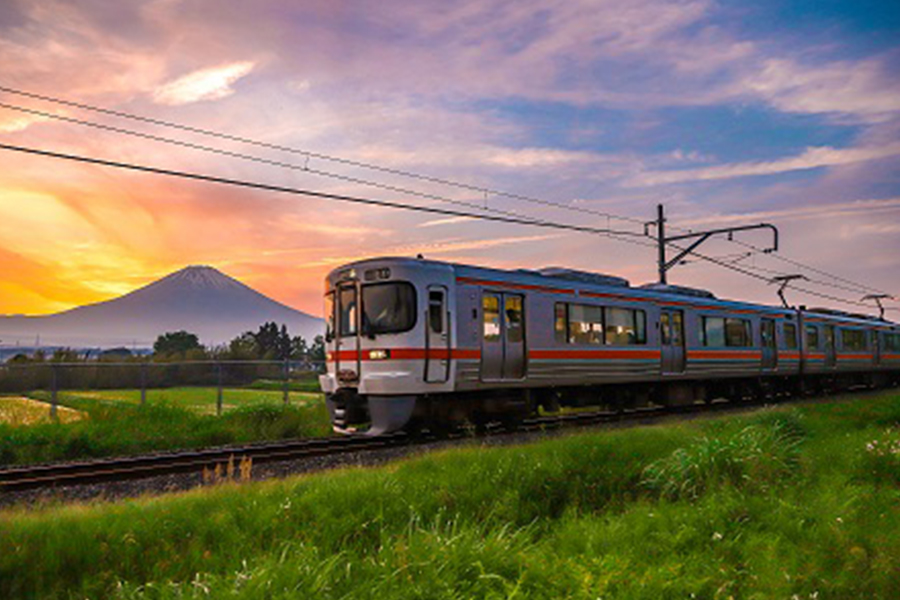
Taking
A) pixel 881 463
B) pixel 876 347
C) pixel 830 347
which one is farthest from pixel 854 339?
pixel 881 463

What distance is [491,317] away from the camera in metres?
14.2

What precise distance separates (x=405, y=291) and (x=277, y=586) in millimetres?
8518

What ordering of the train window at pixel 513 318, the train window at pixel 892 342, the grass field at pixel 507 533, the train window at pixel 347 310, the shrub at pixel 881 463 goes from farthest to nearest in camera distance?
the train window at pixel 892 342
the train window at pixel 513 318
the train window at pixel 347 310
the shrub at pixel 881 463
the grass field at pixel 507 533

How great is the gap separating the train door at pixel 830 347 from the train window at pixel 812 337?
3.43 feet

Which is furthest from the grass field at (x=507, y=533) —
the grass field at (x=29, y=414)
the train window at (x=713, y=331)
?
the train window at (x=713, y=331)

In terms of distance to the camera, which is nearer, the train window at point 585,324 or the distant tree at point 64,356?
the train window at point 585,324

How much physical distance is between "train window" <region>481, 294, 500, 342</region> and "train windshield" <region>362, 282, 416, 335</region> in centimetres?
178

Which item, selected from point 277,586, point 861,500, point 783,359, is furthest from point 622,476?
point 783,359

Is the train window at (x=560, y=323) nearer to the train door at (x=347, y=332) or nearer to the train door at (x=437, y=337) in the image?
the train door at (x=437, y=337)

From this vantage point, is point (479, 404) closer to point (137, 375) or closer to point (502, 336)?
point (502, 336)

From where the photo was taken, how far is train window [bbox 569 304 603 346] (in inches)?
640

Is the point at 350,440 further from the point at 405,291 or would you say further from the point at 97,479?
the point at 97,479

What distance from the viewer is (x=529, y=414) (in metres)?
15.5

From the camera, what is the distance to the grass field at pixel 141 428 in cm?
1312
